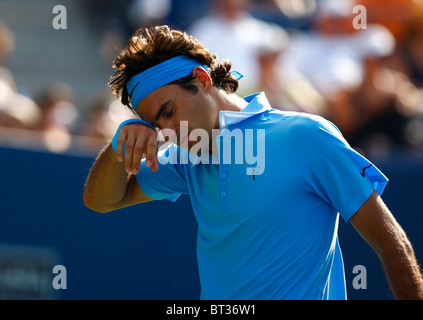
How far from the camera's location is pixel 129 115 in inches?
280

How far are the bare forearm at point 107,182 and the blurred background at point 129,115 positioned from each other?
1957 millimetres

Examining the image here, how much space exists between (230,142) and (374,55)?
14.3ft

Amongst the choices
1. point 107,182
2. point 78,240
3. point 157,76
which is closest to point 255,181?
point 157,76

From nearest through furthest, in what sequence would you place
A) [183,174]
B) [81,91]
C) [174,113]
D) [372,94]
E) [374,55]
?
[174,113], [183,174], [372,94], [374,55], [81,91]

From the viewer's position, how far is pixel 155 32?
2.64 m

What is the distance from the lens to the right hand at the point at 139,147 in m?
2.45

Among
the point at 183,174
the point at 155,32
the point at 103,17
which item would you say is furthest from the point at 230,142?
the point at 103,17

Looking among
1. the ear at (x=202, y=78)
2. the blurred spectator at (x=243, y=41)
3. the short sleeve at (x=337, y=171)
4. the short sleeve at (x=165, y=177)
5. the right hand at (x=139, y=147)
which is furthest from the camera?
the blurred spectator at (x=243, y=41)

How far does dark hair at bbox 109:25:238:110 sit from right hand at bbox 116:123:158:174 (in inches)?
8.7

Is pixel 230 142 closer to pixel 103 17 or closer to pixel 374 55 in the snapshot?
pixel 374 55

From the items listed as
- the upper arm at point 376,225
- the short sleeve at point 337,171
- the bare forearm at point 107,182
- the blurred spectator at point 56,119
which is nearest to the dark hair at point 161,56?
the bare forearm at point 107,182

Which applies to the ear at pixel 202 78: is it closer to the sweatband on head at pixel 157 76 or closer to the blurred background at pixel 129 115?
the sweatband on head at pixel 157 76

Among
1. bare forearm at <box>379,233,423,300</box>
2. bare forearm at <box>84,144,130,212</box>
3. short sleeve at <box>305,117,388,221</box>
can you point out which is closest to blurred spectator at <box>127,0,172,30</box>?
bare forearm at <box>84,144,130,212</box>

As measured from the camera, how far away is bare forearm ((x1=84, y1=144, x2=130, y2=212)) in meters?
2.79
